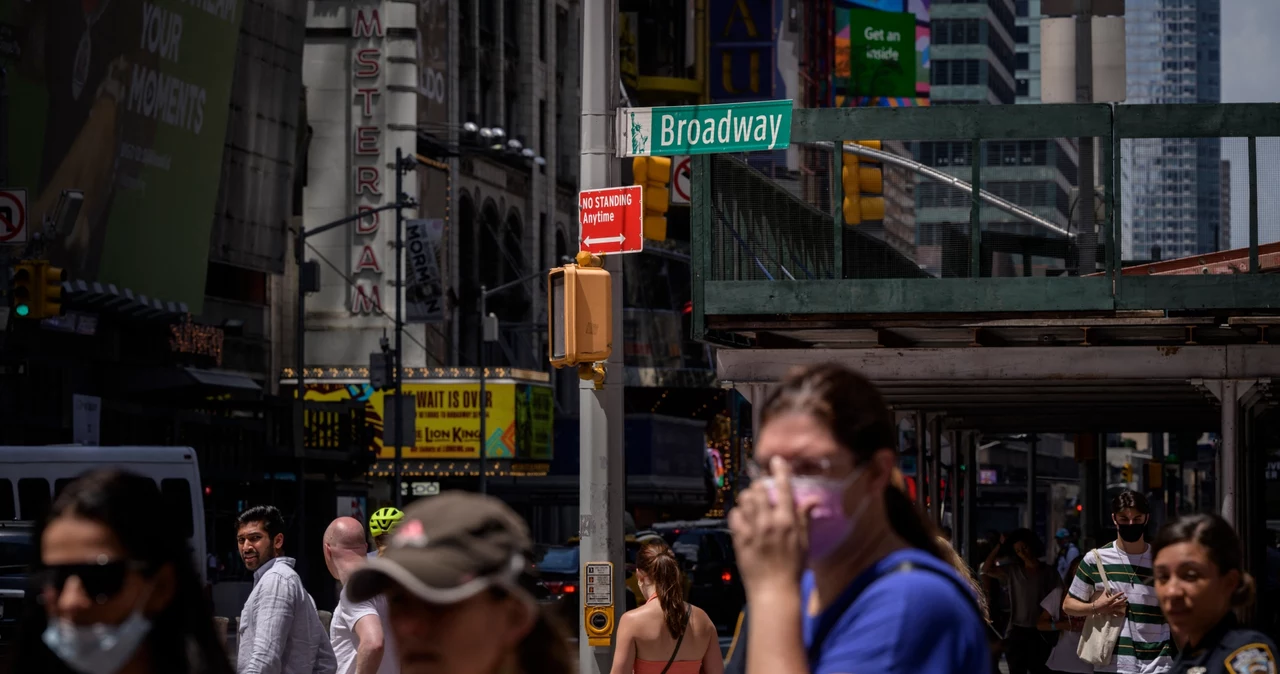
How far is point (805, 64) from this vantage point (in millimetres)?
82938

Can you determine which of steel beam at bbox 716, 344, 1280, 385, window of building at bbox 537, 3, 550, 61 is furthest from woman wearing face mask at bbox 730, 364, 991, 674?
window of building at bbox 537, 3, 550, 61

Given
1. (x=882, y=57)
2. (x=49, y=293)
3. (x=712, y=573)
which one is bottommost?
(x=712, y=573)

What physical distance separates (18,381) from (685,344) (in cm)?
4320

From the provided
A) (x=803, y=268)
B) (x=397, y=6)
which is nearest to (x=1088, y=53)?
(x=803, y=268)

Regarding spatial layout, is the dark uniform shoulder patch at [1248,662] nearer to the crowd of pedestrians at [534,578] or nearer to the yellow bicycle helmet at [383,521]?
the crowd of pedestrians at [534,578]

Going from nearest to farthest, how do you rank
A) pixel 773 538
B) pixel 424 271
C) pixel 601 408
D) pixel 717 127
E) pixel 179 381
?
pixel 773 538
pixel 717 127
pixel 601 408
pixel 179 381
pixel 424 271

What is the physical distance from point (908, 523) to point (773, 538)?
470 millimetres

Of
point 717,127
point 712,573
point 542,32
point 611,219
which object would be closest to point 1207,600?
point 717,127

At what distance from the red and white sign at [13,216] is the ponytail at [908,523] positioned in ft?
81.1

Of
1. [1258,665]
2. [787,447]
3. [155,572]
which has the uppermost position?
[787,447]

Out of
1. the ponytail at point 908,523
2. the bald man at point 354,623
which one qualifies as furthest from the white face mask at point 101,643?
the bald man at point 354,623

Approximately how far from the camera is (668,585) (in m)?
9.70

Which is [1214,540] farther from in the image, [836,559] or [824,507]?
[824,507]

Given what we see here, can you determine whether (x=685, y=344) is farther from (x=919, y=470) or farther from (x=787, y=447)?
(x=787, y=447)
